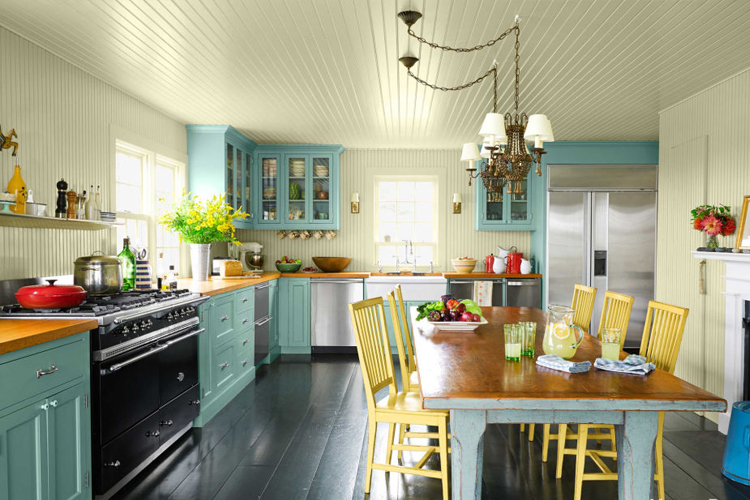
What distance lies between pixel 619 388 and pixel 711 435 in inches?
92.9

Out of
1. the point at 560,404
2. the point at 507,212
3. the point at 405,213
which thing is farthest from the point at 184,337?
the point at 507,212

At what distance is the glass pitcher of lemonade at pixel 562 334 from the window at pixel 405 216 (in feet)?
14.6

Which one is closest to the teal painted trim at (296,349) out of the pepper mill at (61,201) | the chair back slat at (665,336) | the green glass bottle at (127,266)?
the green glass bottle at (127,266)

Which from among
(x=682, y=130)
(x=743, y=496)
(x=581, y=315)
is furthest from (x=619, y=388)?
(x=682, y=130)

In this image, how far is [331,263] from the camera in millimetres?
6301

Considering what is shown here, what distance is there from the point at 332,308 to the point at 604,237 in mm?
3204

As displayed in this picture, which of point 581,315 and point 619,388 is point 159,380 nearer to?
point 619,388

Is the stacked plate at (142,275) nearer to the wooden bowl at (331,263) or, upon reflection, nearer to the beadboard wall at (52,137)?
the beadboard wall at (52,137)

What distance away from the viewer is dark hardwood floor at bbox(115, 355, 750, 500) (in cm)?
267

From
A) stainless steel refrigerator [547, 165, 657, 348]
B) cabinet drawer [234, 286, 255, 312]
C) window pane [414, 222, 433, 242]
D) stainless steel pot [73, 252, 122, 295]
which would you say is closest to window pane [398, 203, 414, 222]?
window pane [414, 222, 433, 242]

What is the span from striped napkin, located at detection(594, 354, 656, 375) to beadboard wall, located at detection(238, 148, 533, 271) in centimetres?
454

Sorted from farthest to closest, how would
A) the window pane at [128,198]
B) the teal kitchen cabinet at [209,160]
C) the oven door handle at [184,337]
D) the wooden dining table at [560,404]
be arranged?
the teal kitchen cabinet at [209,160], the window pane at [128,198], the oven door handle at [184,337], the wooden dining table at [560,404]

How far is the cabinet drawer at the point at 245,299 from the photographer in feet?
14.8

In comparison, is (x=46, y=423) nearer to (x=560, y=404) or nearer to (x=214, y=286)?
(x=560, y=404)
